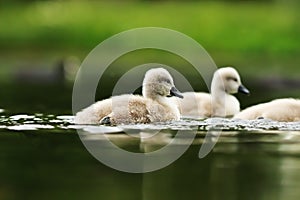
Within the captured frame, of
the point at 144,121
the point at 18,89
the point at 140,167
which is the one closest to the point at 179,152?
the point at 140,167

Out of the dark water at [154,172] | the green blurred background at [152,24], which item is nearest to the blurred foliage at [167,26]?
the green blurred background at [152,24]

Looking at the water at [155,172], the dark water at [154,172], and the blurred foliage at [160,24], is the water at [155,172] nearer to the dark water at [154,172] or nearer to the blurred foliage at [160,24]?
the dark water at [154,172]

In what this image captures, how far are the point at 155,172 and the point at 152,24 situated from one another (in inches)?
643

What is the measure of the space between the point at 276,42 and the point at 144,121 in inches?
519

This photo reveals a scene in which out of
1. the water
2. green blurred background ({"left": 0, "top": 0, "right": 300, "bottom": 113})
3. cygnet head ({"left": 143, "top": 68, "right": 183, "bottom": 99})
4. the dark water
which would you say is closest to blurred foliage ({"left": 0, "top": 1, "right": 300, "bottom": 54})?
green blurred background ({"left": 0, "top": 0, "right": 300, "bottom": 113})

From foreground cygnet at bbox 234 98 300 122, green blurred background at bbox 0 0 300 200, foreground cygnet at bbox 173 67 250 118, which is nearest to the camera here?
green blurred background at bbox 0 0 300 200

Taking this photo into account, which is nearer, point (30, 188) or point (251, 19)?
point (30, 188)

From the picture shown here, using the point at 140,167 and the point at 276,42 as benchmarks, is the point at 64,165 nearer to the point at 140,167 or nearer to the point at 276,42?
the point at 140,167

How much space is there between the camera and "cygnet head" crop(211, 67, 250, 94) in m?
12.1

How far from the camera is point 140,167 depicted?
8.10 metres

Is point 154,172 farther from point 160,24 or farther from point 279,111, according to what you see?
point 160,24

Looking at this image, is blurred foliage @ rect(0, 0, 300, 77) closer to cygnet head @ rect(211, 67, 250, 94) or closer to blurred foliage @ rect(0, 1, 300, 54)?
blurred foliage @ rect(0, 1, 300, 54)

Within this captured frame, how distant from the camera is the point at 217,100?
12.1 metres

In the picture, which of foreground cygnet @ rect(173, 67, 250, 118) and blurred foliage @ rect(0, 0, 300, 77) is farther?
blurred foliage @ rect(0, 0, 300, 77)
